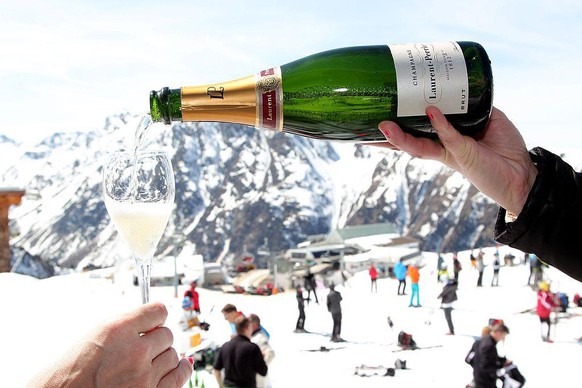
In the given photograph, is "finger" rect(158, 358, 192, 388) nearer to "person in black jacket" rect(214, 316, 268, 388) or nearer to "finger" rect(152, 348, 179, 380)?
"finger" rect(152, 348, 179, 380)

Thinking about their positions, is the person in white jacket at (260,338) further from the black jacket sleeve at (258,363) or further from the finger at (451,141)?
the finger at (451,141)

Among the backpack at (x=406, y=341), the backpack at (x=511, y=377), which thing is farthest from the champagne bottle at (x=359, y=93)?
the backpack at (x=406, y=341)

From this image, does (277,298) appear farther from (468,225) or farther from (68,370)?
(468,225)

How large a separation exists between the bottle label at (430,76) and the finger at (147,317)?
0.86 m

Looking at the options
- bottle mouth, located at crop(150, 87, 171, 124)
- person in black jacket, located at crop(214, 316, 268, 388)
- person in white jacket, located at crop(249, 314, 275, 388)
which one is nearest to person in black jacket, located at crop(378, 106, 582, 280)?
bottle mouth, located at crop(150, 87, 171, 124)

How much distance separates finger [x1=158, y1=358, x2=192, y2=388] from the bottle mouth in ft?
2.22

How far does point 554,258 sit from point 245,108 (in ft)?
3.03

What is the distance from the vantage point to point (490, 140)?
195 centimetres

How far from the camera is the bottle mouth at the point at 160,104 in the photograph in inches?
68.6

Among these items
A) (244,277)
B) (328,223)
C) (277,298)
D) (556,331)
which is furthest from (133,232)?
(328,223)

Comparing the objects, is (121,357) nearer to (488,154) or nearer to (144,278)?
(144,278)

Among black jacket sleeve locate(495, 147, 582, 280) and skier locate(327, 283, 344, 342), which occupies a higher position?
black jacket sleeve locate(495, 147, 582, 280)

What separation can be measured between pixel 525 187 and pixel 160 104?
1042mm

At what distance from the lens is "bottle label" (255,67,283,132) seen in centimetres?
181
